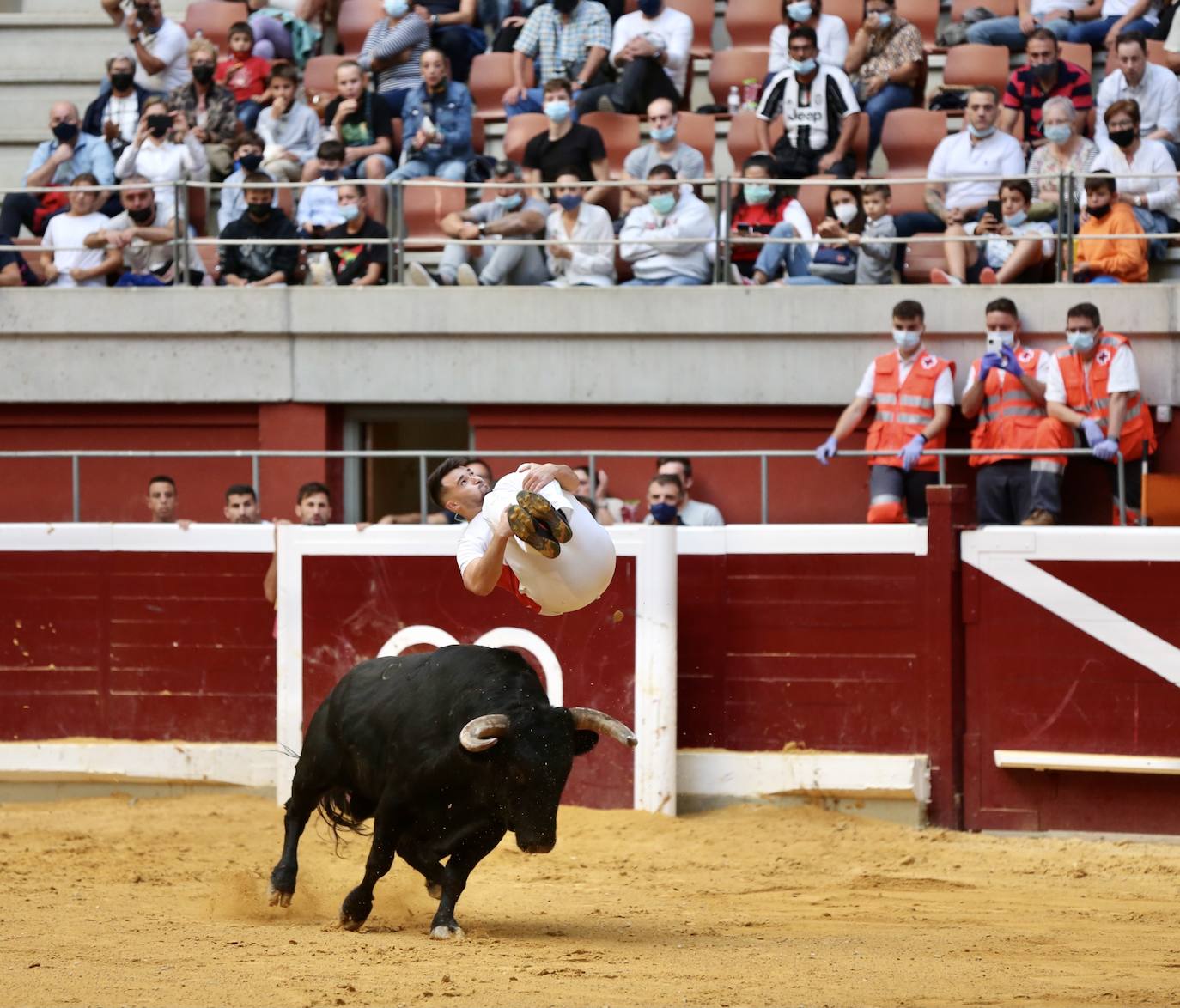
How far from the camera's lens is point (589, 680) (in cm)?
922

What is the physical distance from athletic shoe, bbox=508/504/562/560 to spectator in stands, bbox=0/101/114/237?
7.72 meters

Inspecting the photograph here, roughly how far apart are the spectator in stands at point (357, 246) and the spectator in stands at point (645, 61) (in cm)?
172

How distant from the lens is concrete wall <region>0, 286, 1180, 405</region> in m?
10.5

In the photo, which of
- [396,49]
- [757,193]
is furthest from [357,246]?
[757,193]

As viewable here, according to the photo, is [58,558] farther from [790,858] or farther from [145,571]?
[790,858]

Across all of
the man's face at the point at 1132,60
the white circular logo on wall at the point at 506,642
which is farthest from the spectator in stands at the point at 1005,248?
the white circular logo on wall at the point at 506,642

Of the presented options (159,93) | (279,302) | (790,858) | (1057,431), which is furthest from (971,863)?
(159,93)

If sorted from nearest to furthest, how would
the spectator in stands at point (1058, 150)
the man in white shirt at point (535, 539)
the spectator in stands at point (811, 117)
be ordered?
1. the man in white shirt at point (535, 539)
2. the spectator in stands at point (1058, 150)
3. the spectator in stands at point (811, 117)

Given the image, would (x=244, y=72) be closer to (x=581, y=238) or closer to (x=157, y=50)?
(x=157, y=50)

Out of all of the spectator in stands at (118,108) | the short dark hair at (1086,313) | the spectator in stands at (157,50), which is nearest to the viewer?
the short dark hair at (1086,313)

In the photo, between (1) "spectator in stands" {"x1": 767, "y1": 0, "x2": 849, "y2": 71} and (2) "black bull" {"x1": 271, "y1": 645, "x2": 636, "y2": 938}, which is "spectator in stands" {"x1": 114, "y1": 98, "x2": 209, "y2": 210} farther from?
(2) "black bull" {"x1": 271, "y1": 645, "x2": 636, "y2": 938}

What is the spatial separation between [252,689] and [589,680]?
6.22ft

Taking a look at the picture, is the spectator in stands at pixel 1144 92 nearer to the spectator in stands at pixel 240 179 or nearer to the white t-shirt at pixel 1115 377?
the white t-shirt at pixel 1115 377

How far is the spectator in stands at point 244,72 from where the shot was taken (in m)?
13.1
